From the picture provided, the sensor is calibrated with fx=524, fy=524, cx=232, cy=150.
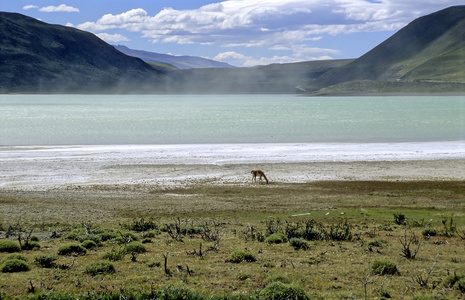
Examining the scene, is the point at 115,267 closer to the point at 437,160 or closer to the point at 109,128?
the point at 437,160

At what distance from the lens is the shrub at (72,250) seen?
11320 mm

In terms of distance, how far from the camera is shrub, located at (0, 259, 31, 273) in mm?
9906

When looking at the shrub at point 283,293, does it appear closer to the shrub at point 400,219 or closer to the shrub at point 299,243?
the shrub at point 299,243

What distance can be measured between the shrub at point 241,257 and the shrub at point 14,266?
396cm

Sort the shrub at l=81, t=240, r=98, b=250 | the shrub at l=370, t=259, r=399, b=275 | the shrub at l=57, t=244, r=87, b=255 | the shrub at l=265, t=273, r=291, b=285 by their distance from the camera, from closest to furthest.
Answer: the shrub at l=265, t=273, r=291, b=285
the shrub at l=370, t=259, r=399, b=275
the shrub at l=57, t=244, r=87, b=255
the shrub at l=81, t=240, r=98, b=250

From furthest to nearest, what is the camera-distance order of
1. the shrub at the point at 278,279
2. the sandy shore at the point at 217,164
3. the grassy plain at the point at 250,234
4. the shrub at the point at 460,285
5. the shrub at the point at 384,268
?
1. the sandy shore at the point at 217,164
2. the shrub at the point at 384,268
3. the grassy plain at the point at 250,234
4. the shrub at the point at 278,279
5. the shrub at the point at 460,285

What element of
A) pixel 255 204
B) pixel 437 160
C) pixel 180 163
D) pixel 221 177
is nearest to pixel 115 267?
pixel 255 204

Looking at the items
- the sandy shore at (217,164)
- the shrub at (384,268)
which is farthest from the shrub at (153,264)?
the sandy shore at (217,164)

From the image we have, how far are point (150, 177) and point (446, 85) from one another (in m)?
159

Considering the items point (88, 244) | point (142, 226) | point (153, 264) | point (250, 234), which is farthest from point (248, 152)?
point (153, 264)

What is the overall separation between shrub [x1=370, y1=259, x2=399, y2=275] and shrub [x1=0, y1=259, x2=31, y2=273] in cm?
659

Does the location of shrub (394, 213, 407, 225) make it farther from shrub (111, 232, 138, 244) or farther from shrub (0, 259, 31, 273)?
shrub (0, 259, 31, 273)

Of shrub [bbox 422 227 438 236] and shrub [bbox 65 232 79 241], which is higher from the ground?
shrub [bbox 422 227 438 236]

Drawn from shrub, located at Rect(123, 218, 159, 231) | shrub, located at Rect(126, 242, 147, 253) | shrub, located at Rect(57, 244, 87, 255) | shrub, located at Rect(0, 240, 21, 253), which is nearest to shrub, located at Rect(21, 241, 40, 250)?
shrub, located at Rect(0, 240, 21, 253)
